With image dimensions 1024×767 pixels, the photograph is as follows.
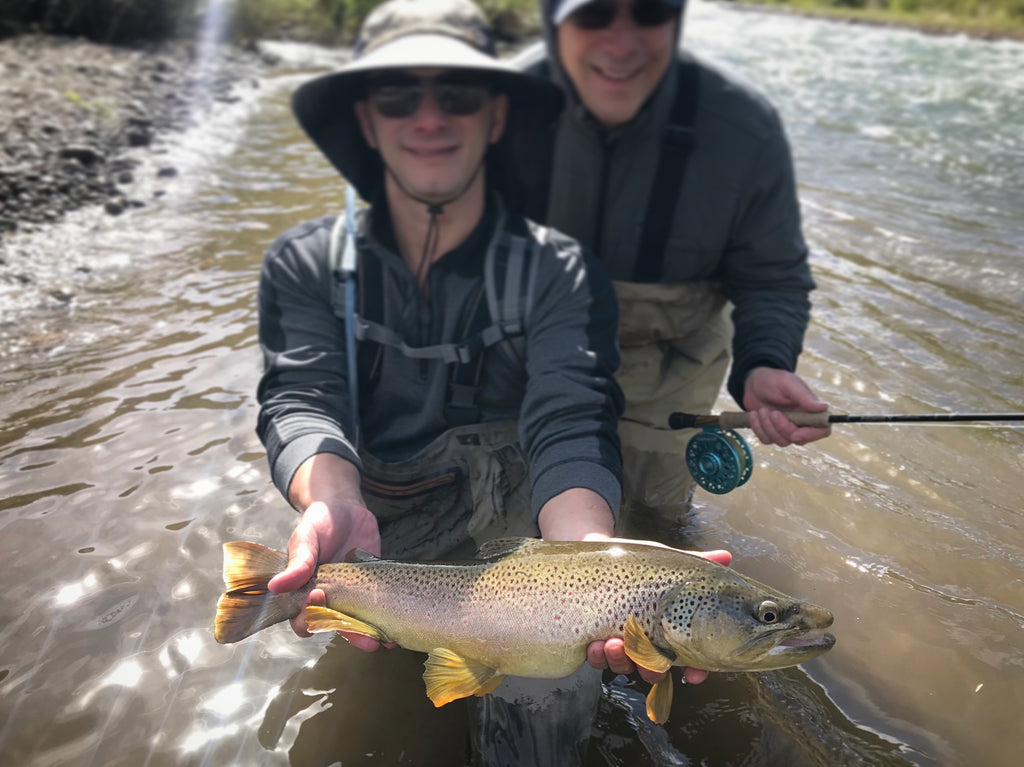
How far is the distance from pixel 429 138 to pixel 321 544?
51.8 inches

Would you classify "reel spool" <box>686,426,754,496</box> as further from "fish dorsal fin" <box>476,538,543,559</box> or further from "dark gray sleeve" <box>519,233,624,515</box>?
"fish dorsal fin" <box>476,538,543,559</box>

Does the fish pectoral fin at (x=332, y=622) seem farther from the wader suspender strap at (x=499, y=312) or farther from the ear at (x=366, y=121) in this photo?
the ear at (x=366, y=121)

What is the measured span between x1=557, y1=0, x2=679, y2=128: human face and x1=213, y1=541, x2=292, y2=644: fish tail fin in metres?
2.04

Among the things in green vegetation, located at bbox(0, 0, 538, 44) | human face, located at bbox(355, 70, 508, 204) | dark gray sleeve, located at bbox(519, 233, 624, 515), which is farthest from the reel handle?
green vegetation, located at bbox(0, 0, 538, 44)

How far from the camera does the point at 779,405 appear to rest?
2.88 meters

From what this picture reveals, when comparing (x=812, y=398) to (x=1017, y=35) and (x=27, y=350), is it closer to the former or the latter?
(x=27, y=350)

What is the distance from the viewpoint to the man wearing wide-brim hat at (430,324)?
2.44 m

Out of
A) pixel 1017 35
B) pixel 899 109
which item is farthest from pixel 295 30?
pixel 1017 35

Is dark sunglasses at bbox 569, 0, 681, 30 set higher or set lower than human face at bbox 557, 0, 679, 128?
higher

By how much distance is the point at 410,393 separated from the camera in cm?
267

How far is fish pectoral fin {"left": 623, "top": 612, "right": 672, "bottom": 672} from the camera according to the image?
6.07 ft

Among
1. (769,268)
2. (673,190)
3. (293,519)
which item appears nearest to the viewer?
(673,190)

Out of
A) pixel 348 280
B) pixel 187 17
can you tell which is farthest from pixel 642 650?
pixel 187 17

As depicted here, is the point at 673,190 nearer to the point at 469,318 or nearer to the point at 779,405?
the point at 779,405
